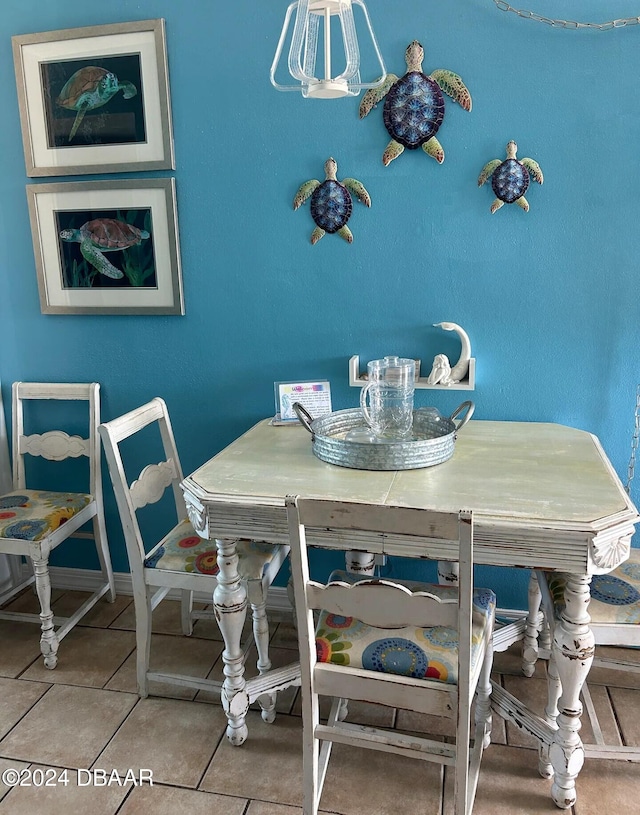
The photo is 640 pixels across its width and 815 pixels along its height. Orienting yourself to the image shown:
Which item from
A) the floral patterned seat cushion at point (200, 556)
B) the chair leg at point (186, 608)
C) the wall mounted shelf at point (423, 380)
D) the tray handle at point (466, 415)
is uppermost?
the wall mounted shelf at point (423, 380)

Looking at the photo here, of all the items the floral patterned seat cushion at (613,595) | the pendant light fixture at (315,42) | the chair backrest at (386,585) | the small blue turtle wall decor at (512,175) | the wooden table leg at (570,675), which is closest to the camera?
the chair backrest at (386,585)

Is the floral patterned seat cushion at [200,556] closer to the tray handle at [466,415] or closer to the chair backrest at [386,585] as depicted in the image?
the chair backrest at [386,585]

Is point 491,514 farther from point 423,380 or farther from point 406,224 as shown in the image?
point 406,224

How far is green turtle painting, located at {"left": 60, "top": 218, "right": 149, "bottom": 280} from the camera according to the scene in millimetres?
2320

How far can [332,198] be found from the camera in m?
2.11

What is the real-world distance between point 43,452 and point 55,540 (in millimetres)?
401

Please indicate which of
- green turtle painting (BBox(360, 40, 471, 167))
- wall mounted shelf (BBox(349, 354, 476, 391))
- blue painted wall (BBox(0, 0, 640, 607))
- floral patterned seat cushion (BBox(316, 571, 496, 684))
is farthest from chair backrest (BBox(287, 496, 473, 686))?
green turtle painting (BBox(360, 40, 471, 167))

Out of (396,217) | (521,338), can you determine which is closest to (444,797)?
(521,338)

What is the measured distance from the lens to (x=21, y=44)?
7.33 ft

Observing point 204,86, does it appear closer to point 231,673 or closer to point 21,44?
point 21,44

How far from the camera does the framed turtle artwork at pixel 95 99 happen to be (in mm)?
2158

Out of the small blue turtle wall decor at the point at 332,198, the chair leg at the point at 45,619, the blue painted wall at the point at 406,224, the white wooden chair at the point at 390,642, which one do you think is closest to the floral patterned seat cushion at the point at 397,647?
the white wooden chair at the point at 390,642

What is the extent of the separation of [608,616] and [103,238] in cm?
206

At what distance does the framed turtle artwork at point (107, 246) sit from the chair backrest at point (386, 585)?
4.33 ft
